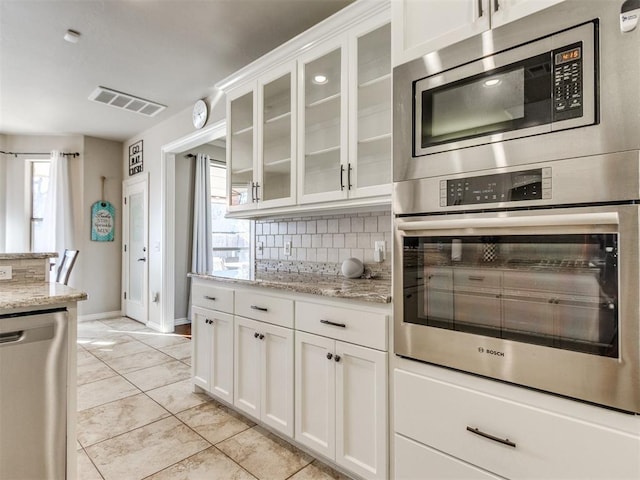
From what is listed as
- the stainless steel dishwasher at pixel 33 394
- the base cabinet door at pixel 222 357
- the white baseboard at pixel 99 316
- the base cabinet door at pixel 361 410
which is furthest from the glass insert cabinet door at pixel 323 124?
the white baseboard at pixel 99 316

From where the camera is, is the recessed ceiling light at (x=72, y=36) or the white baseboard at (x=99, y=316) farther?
the white baseboard at (x=99, y=316)

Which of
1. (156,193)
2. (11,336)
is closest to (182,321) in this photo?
(156,193)

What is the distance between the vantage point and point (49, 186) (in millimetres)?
4969

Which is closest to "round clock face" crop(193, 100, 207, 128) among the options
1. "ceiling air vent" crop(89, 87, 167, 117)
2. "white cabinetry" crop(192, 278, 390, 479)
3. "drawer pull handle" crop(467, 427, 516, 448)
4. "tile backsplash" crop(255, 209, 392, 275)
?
"ceiling air vent" crop(89, 87, 167, 117)

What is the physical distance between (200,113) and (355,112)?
7.99ft

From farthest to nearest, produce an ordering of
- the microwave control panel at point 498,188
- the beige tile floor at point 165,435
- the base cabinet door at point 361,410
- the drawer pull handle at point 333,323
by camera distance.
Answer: the beige tile floor at point 165,435, the drawer pull handle at point 333,323, the base cabinet door at point 361,410, the microwave control panel at point 498,188

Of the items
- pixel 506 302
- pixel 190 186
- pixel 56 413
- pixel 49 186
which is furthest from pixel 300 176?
pixel 49 186

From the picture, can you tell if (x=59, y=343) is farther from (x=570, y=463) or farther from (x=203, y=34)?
(x=203, y=34)

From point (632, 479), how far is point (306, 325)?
1293 millimetres

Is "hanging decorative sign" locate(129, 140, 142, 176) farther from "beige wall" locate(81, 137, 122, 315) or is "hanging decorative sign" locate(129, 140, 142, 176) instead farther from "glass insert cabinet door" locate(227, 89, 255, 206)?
"glass insert cabinet door" locate(227, 89, 255, 206)

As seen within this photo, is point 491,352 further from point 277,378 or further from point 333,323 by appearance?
point 277,378

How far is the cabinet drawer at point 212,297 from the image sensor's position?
2.30 meters

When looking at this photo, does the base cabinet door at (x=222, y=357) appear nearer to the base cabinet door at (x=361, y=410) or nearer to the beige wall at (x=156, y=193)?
the base cabinet door at (x=361, y=410)

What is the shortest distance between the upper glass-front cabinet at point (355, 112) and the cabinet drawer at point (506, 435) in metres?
1.00
